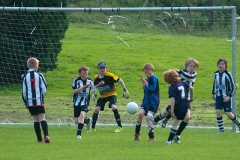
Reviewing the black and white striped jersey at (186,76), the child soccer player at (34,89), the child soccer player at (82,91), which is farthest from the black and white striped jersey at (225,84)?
the child soccer player at (34,89)

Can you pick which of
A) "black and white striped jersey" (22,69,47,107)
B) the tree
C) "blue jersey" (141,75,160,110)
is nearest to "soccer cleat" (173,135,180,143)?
"blue jersey" (141,75,160,110)

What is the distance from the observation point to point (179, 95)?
1250 centimetres

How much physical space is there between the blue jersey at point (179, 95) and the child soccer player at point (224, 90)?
2.62 meters

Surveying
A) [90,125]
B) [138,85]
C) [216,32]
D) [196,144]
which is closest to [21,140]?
[90,125]

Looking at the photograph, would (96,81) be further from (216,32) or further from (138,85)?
(138,85)

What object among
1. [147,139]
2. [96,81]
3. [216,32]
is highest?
[216,32]

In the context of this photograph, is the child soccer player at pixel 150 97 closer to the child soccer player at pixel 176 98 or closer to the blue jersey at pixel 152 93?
the blue jersey at pixel 152 93

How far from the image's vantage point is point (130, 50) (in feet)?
80.9

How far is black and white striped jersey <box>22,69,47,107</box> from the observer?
12953 mm

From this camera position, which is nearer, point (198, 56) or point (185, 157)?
point (185, 157)

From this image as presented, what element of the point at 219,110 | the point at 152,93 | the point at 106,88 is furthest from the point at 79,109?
the point at 219,110

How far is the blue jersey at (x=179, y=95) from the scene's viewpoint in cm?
1246

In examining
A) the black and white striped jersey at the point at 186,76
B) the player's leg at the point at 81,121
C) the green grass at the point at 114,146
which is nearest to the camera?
the green grass at the point at 114,146

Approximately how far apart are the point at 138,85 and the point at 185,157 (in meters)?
14.1
